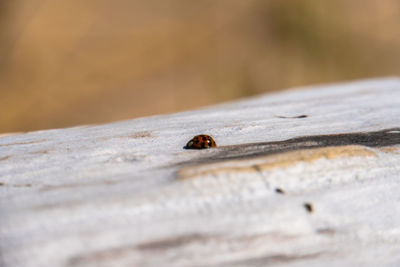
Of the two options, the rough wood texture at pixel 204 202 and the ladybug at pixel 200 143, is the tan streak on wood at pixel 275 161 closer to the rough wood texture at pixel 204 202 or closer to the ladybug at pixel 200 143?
the rough wood texture at pixel 204 202

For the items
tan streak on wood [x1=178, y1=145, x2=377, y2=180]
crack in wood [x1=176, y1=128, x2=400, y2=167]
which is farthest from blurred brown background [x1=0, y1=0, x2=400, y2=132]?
tan streak on wood [x1=178, y1=145, x2=377, y2=180]

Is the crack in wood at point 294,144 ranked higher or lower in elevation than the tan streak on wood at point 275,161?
higher

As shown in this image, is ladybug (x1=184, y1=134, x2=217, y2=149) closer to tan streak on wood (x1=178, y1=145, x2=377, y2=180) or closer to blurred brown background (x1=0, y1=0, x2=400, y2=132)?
tan streak on wood (x1=178, y1=145, x2=377, y2=180)

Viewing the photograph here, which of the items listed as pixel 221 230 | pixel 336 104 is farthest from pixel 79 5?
pixel 221 230

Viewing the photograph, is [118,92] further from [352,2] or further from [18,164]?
[18,164]

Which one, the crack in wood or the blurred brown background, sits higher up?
the blurred brown background

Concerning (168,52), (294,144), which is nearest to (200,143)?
(294,144)

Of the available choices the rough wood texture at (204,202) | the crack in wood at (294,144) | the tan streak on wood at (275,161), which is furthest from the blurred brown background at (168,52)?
the tan streak on wood at (275,161)
